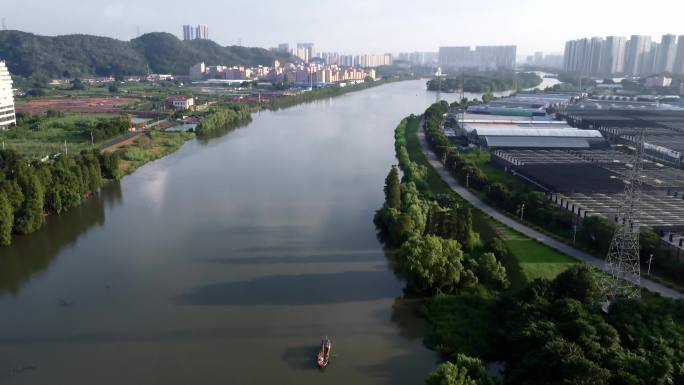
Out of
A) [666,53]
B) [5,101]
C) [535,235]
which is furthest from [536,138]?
[666,53]

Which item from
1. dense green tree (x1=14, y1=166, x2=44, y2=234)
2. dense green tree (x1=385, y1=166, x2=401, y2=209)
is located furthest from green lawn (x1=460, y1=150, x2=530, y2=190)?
dense green tree (x1=14, y1=166, x2=44, y2=234)

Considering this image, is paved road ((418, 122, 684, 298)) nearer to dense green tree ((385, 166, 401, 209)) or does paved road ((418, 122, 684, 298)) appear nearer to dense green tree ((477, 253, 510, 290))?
dense green tree ((477, 253, 510, 290))

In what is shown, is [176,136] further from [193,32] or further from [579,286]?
[193,32]

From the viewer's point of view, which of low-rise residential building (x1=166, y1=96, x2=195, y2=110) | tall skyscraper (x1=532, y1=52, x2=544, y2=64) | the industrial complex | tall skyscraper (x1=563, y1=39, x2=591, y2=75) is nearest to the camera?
the industrial complex

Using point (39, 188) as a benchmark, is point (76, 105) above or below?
above

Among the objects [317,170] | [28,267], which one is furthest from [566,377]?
[317,170]

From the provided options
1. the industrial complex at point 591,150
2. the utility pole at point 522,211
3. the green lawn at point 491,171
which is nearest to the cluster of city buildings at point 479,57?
the industrial complex at point 591,150

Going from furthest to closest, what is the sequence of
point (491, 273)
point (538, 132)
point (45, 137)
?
1. point (538, 132)
2. point (45, 137)
3. point (491, 273)

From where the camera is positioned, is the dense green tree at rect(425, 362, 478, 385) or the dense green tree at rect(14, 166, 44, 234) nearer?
the dense green tree at rect(425, 362, 478, 385)
